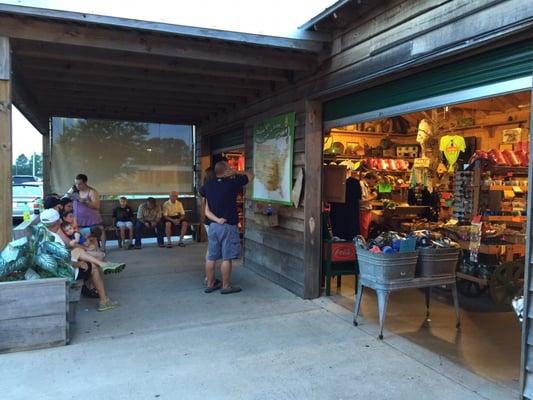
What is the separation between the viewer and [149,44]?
4.40 m

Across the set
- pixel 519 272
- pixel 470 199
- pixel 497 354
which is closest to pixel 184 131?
pixel 470 199

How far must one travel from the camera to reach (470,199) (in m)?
5.54

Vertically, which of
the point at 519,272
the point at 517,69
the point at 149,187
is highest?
the point at 517,69

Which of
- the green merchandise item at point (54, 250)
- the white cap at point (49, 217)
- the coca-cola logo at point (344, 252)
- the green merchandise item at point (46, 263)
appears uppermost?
the white cap at point (49, 217)

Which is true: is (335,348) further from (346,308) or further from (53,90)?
(53,90)

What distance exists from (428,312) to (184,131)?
7619 mm

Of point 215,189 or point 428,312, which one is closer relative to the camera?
point 428,312

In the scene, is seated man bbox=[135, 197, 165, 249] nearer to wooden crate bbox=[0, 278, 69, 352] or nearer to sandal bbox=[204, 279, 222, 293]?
sandal bbox=[204, 279, 222, 293]

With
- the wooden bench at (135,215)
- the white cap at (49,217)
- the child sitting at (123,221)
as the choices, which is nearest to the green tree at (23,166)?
the wooden bench at (135,215)

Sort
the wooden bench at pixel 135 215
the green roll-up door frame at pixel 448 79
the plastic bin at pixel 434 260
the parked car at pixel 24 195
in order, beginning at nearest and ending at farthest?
the green roll-up door frame at pixel 448 79, the plastic bin at pixel 434 260, the wooden bench at pixel 135 215, the parked car at pixel 24 195

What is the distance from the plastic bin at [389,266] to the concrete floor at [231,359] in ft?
1.78

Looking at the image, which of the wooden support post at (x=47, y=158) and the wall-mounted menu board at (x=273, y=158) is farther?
the wooden support post at (x=47, y=158)

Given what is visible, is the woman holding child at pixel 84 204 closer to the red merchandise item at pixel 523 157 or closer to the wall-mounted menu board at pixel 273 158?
the wall-mounted menu board at pixel 273 158

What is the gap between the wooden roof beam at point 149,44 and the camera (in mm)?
3992
